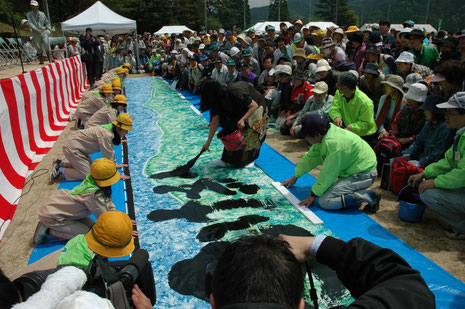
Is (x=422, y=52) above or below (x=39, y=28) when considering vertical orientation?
below

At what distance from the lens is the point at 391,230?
134 inches

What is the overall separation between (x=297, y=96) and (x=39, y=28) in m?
9.49

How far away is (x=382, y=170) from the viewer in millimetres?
4273

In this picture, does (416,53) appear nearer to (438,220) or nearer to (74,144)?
(438,220)

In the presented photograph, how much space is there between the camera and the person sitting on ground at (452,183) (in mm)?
3078

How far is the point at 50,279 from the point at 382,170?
3.95m

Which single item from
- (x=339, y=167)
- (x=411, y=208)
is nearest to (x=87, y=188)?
(x=339, y=167)

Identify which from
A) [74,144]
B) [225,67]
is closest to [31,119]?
[74,144]

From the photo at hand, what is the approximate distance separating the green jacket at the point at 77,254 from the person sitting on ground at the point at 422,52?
18.2ft

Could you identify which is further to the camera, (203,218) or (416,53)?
(416,53)

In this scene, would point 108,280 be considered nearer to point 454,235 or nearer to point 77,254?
point 77,254

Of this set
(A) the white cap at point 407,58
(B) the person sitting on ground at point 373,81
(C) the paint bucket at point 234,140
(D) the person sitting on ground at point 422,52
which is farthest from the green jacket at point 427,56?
(C) the paint bucket at point 234,140

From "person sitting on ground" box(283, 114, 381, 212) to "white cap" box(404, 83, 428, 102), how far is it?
0.99m

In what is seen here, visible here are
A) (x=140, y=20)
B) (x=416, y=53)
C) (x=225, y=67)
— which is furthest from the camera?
(x=140, y=20)
